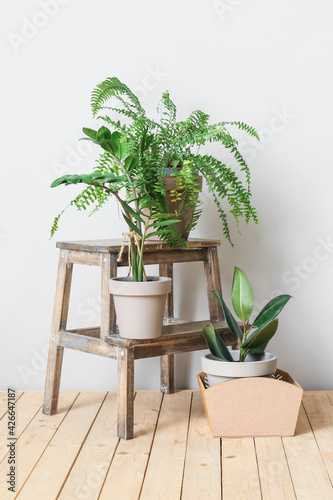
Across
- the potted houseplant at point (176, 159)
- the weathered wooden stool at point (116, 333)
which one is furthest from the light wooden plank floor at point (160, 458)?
the potted houseplant at point (176, 159)

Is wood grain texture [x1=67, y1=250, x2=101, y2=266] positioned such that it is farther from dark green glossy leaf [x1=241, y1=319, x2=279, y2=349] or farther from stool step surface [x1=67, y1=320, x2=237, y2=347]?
dark green glossy leaf [x1=241, y1=319, x2=279, y2=349]

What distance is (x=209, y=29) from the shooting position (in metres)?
2.40

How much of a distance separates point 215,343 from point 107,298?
0.35 m

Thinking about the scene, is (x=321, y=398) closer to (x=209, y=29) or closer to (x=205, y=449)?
(x=205, y=449)

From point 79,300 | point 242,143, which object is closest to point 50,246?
point 79,300

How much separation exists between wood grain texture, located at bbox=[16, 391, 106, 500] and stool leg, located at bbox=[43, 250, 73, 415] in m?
0.08

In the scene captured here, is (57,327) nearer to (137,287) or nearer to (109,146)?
(137,287)

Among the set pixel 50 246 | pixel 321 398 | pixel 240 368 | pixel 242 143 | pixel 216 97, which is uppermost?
pixel 216 97

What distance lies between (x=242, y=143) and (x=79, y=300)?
834mm

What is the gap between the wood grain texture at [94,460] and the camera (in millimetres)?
1528

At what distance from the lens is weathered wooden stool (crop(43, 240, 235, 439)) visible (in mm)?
1891

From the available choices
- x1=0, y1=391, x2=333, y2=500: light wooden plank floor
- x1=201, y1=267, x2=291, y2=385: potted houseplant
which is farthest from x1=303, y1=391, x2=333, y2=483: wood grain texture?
x1=201, y1=267, x2=291, y2=385: potted houseplant

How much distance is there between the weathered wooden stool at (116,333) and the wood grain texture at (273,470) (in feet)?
1.22

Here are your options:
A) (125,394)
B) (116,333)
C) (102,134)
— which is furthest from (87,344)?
(102,134)
